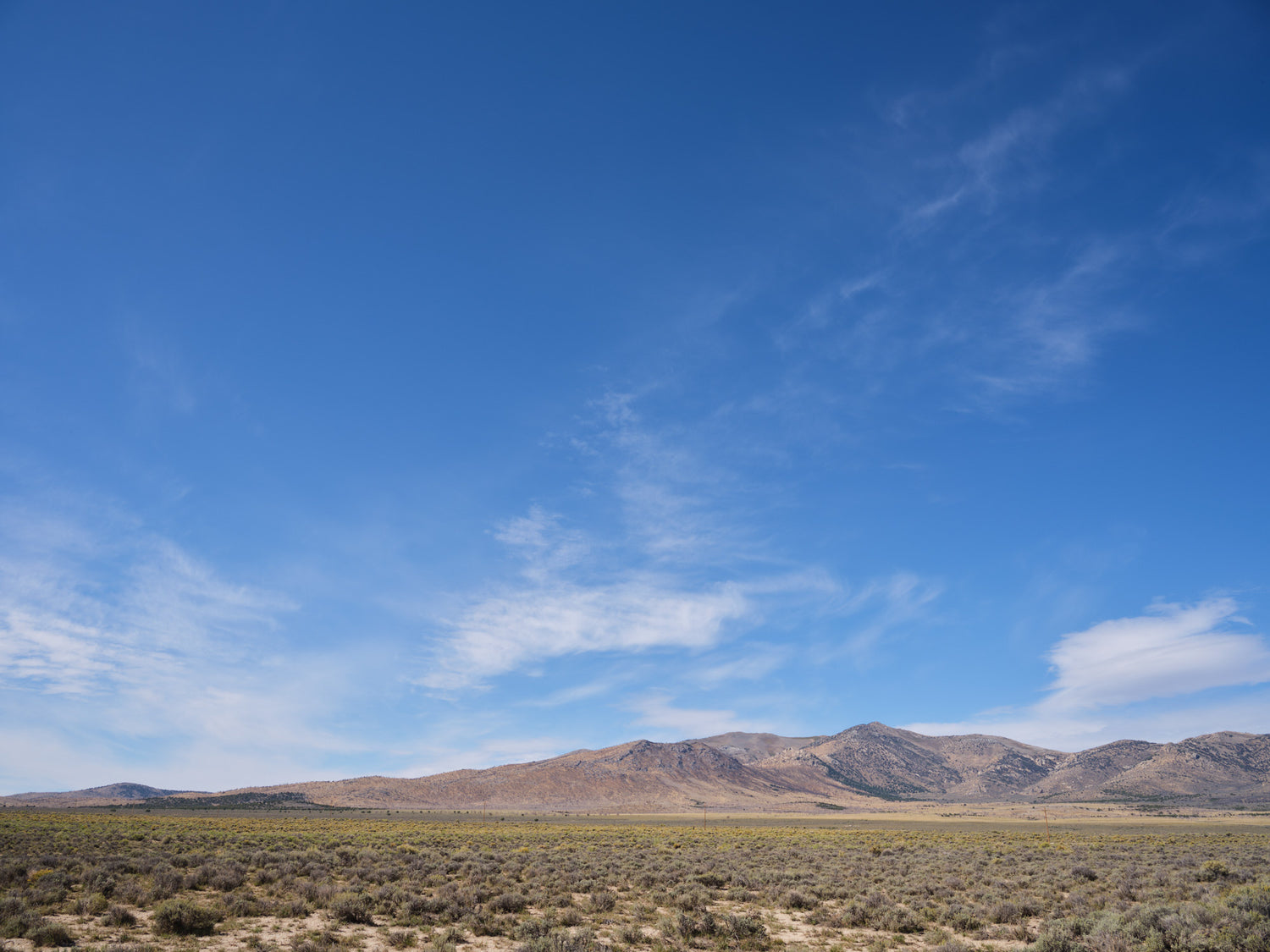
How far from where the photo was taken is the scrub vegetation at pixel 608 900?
1476cm

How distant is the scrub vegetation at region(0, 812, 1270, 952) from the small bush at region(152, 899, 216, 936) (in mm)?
46

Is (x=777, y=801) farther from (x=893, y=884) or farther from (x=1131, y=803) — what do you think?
(x=893, y=884)

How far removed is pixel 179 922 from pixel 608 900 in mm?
11472

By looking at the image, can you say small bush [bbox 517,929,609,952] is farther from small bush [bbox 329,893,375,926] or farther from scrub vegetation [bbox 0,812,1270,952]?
small bush [bbox 329,893,375,926]

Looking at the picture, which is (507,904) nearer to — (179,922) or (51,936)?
(179,922)

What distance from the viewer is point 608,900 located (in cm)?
2038

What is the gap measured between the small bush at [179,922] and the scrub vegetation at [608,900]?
0.05 m

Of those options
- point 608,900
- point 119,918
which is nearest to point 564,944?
point 608,900

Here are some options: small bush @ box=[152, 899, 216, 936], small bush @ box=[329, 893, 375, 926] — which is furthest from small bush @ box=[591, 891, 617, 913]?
small bush @ box=[152, 899, 216, 936]

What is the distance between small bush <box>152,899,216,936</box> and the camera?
15.2 meters

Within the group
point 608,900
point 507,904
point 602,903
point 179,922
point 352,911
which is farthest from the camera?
point 608,900

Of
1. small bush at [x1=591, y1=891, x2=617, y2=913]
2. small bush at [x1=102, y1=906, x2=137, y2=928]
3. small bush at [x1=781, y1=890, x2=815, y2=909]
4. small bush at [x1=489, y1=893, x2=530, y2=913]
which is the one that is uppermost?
small bush at [x1=102, y1=906, x2=137, y2=928]

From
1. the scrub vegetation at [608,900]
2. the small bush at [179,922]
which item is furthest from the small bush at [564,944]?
the small bush at [179,922]

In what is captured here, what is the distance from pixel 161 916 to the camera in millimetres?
15266
